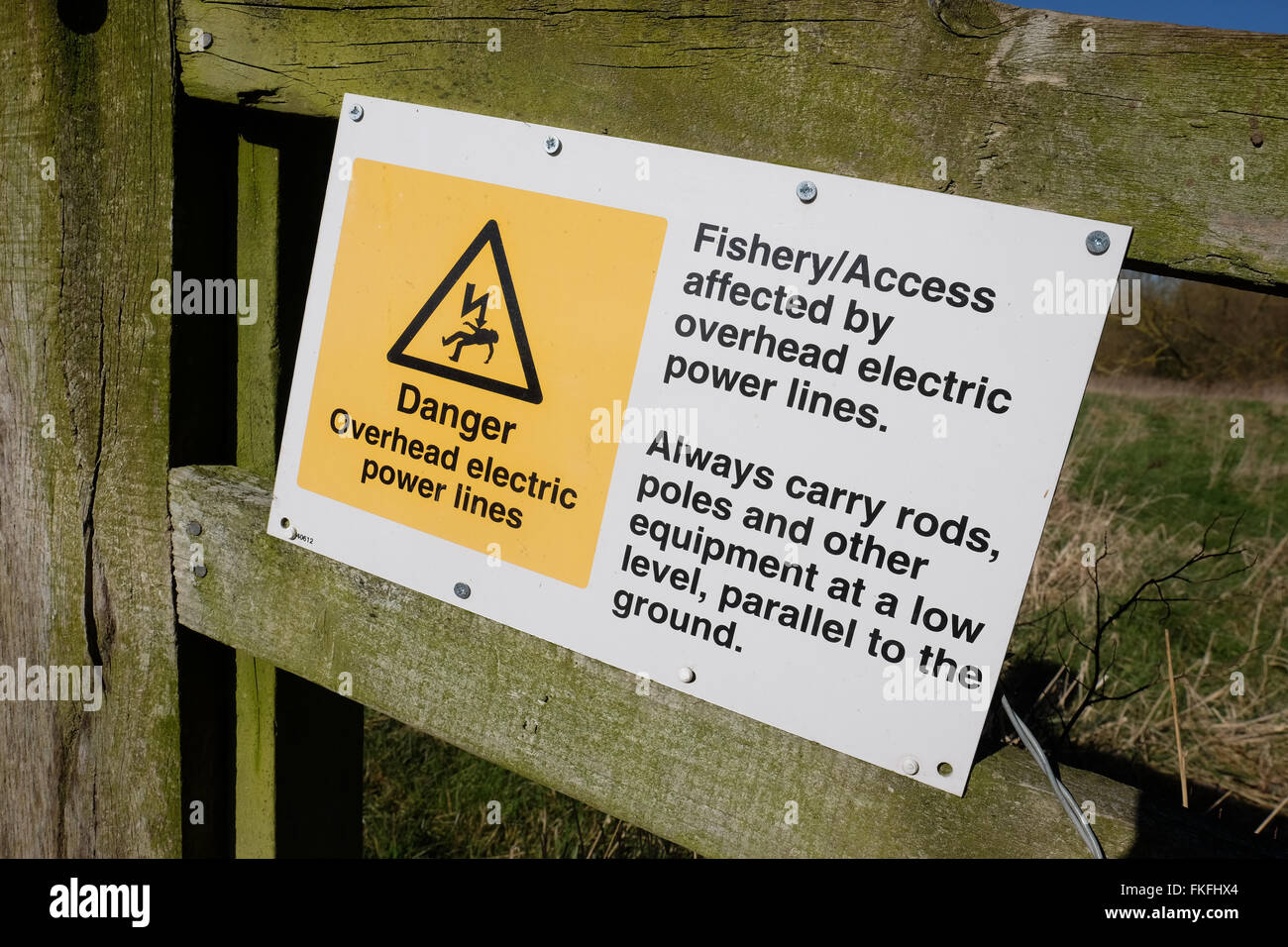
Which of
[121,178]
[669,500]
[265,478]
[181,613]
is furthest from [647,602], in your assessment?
[121,178]

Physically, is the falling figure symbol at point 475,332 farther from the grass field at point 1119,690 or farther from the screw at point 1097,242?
the grass field at point 1119,690

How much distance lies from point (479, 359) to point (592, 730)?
1.77ft

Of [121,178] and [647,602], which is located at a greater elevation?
[121,178]

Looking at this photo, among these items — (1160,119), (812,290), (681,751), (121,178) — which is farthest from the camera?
(121,178)

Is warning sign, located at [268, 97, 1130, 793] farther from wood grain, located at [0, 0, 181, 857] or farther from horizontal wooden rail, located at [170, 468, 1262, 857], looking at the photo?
wood grain, located at [0, 0, 181, 857]

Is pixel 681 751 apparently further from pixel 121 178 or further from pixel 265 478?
pixel 121 178

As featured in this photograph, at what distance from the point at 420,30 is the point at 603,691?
0.95 metres

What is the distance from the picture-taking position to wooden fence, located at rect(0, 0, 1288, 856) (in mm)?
882

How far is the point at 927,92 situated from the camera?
0.93 m

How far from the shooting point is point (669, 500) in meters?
1.08

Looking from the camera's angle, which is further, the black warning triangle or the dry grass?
the dry grass

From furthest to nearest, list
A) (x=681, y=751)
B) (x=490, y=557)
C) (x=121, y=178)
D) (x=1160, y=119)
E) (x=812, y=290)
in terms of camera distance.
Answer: (x=121, y=178) → (x=490, y=557) → (x=681, y=751) → (x=812, y=290) → (x=1160, y=119)

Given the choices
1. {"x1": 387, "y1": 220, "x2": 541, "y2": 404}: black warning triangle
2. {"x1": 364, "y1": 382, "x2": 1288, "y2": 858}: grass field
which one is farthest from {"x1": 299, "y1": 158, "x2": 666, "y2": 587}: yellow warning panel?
{"x1": 364, "y1": 382, "x2": 1288, "y2": 858}: grass field
